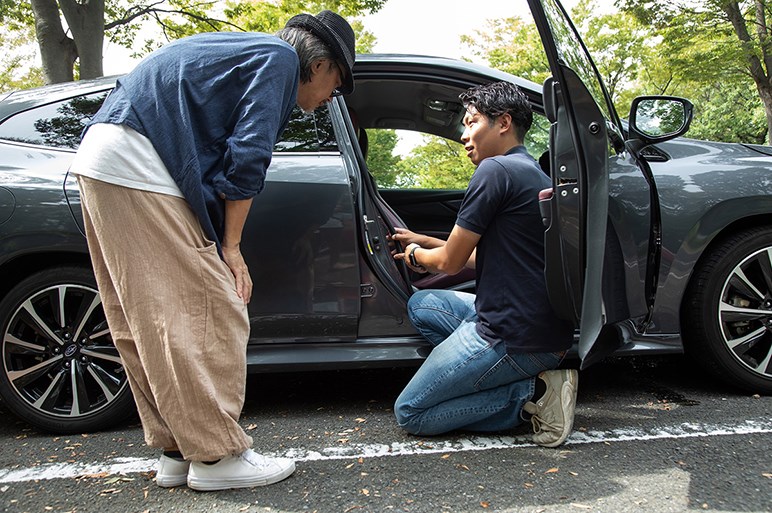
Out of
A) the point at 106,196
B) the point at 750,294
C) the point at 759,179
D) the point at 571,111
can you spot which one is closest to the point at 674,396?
the point at 750,294

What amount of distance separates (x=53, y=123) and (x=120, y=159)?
43.7 inches

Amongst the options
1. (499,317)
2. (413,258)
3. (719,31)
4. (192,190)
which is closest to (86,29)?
(413,258)

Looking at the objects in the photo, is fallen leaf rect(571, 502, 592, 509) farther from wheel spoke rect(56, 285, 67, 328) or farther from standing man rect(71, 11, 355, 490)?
wheel spoke rect(56, 285, 67, 328)

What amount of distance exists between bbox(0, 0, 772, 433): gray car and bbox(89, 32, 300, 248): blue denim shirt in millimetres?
748

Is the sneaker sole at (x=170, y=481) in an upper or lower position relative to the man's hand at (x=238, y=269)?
lower

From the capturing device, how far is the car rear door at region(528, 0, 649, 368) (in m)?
2.12

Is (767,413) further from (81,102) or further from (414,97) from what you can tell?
(81,102)

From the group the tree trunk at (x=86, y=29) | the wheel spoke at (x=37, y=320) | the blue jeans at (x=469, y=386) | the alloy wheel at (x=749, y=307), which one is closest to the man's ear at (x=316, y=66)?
the blue jeans at (x=469, y=386)

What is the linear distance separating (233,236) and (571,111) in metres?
1.19

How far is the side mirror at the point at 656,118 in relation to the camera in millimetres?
2656

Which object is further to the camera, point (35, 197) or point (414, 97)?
point (414, 97)

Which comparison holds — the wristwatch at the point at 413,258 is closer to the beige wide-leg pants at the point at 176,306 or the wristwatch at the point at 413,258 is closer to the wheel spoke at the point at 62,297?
the beige wide-leg pants at the point at 176,306

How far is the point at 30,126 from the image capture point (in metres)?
2.62

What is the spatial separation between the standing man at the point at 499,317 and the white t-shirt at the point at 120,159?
3.68 ft
